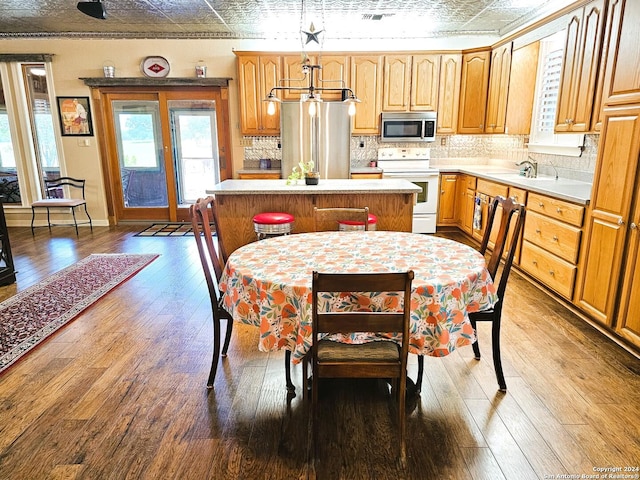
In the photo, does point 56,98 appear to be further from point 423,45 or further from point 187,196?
point 423,45

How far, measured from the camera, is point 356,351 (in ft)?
5.54

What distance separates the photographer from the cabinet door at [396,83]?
5531 millimetres

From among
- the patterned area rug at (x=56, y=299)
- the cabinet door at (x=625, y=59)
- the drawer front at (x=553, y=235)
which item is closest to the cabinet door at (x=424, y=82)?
the drawer front at (x=553, y=235)

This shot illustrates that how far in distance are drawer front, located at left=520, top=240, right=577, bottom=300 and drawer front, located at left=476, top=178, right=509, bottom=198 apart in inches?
24.6

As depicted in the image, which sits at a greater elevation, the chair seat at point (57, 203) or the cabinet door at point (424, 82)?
the cabinet door at point (424, 82)

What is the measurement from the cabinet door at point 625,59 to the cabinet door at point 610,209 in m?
0.09

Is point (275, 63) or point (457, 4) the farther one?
point (275, 63)

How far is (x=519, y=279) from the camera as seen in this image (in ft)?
12.9

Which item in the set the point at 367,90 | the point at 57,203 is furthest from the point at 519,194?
the point at 57,203

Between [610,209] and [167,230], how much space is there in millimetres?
5228

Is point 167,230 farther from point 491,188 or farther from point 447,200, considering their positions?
point 491,188

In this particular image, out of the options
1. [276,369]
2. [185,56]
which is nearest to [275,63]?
[185,56]

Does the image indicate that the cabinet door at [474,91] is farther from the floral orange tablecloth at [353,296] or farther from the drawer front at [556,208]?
the floral orange tablecloth at [353,296]

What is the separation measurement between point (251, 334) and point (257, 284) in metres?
1.25
